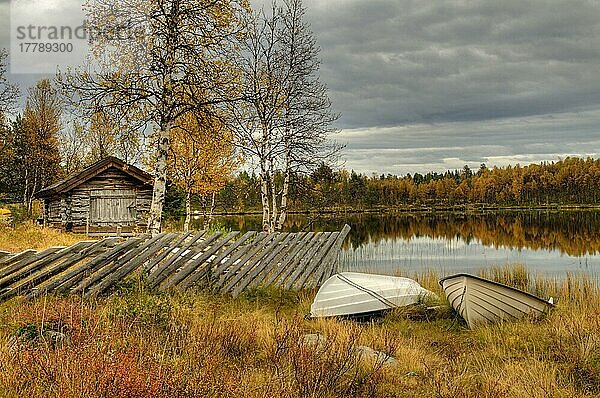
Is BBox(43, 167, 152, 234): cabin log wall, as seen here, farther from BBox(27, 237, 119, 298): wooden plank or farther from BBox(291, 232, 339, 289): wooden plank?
BBox(27, 237, 119, 298): wooden plank

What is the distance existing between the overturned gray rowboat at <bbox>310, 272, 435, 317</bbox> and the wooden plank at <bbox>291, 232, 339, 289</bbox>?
4.64 feet

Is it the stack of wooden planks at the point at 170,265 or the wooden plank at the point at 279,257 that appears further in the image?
the wooden plank at the point at 279,257

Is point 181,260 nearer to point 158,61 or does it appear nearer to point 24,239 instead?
point 158,61

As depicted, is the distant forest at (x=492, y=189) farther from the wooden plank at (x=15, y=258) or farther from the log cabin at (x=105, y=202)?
the wooden plank at (x=15, y=258)

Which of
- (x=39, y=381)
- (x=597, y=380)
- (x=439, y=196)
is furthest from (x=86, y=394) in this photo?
(x=439, y=196)

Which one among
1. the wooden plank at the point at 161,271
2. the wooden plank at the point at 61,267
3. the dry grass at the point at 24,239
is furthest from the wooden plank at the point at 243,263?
the dry grass at the point at 24,239

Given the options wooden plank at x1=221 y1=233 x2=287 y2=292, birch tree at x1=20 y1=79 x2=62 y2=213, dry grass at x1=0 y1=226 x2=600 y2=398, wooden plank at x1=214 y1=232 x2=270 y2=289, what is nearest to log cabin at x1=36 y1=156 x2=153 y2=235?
birch tree at x1=20 y1=79 x2=62 y2=213

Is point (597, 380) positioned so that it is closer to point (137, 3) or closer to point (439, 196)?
point (137, 3)

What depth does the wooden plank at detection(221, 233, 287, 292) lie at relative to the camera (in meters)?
9.63

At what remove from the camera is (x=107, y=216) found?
31.0 m

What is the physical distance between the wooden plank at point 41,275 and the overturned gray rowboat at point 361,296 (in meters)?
4.06

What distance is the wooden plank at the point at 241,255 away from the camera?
9.69m

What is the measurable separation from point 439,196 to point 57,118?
3875 inches

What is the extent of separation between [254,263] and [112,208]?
23387 mm
